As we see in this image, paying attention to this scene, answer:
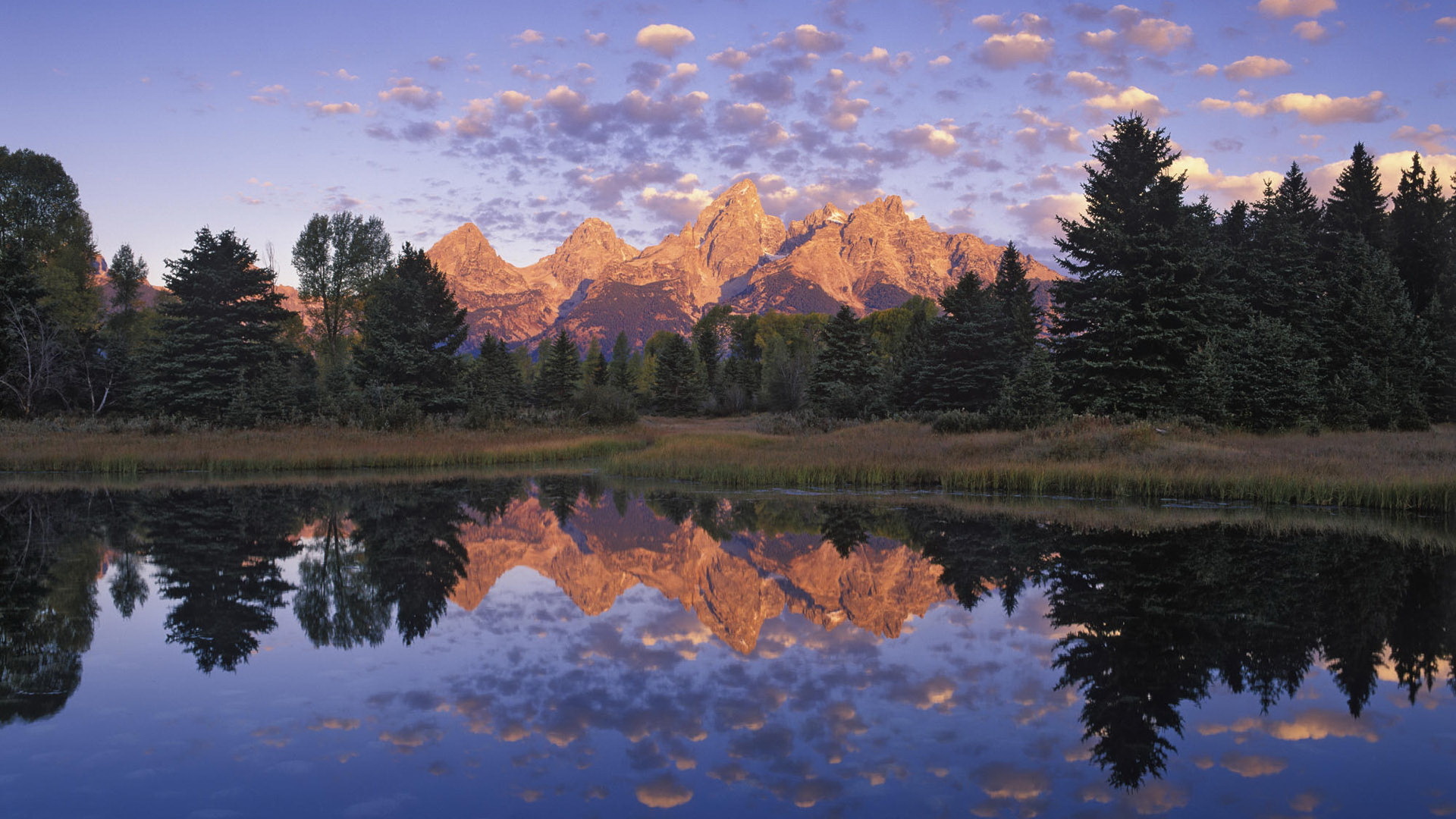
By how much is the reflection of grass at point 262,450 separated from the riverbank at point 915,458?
7 centimetres

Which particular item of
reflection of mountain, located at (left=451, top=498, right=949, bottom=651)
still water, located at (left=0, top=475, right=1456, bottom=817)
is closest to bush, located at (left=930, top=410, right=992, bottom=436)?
still water, located at (left=0, top=475, right=1456, bottom=817)

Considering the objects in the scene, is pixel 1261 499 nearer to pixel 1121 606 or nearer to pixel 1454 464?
pixel 1454 464

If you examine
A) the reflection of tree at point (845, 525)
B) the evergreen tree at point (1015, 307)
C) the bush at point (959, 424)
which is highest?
the evergreen tree at point (1015, 307)

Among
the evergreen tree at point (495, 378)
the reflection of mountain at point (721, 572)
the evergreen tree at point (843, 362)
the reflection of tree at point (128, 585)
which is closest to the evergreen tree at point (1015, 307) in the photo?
the evergreen tree at point (843, 362)

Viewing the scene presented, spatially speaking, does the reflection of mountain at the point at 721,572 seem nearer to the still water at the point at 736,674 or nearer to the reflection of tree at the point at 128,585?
the still water at the point at 736,674

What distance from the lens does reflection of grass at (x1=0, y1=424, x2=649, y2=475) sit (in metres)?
Answer: 29.3

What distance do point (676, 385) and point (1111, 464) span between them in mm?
64075

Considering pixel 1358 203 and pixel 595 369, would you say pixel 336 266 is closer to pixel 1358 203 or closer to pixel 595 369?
pixel 595 369

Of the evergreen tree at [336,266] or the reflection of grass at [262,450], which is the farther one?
the evergreen tree at [336,266]

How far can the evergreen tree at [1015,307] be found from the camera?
152ft

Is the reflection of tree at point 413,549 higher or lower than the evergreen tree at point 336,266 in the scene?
lower

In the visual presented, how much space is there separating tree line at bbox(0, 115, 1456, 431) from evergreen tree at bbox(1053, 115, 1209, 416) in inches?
4.3

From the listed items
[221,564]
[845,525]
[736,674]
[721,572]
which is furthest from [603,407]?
[736,674]

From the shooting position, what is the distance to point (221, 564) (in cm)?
1338
